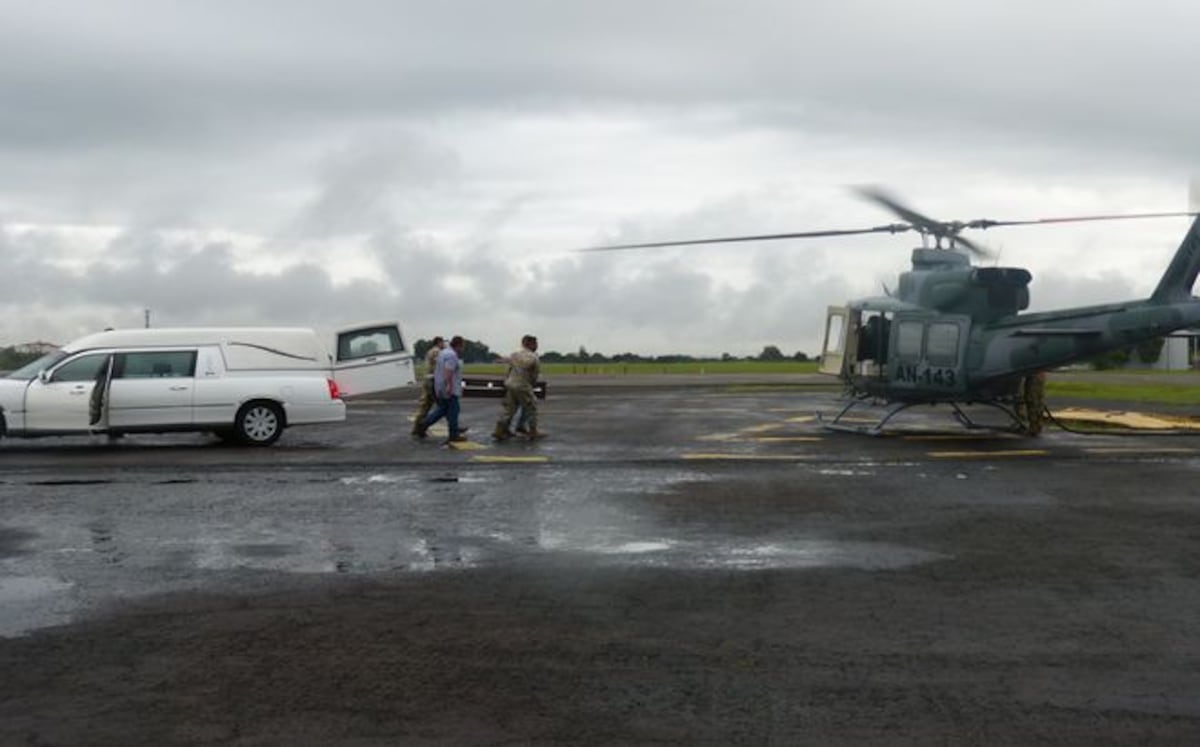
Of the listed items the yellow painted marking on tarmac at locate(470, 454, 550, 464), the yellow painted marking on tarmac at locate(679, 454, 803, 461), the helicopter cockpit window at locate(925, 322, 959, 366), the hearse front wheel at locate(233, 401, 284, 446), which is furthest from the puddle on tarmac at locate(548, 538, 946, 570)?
the helicopter cockpit window at locate(925, 322, 959, 366)

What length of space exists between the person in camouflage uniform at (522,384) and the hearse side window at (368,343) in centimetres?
400

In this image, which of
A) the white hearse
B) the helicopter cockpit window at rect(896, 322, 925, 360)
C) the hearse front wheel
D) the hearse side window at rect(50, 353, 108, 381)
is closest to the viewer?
the white hearse

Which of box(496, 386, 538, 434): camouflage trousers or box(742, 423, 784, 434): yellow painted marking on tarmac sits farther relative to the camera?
box(742, 423, 784, 434): yellow painted marking on tarmac

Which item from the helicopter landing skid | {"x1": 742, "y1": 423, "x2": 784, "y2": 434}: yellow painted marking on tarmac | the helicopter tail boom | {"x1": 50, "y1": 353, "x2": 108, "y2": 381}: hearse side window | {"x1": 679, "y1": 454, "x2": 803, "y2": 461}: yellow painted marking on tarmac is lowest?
{"x1": 679, "y1": 454, "x2": 803, "y2": 461}: yellow painted marking on tarmac

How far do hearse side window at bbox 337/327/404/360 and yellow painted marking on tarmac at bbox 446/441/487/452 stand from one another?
453 centimetres

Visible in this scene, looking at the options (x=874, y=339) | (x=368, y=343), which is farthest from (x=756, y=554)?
(x=368, y=343)

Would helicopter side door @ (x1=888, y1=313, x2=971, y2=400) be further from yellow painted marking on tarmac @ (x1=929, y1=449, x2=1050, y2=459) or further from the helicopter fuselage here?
yellow painted marking on tarmac @ (x1=929, y1=449, x2=1050, y2=459)

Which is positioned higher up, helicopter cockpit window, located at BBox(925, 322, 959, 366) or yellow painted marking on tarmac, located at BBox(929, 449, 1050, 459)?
helicopter cockpit window, located at BBox(925, 322, 959, 366)

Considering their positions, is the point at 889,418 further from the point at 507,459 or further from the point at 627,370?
the point at 627,370

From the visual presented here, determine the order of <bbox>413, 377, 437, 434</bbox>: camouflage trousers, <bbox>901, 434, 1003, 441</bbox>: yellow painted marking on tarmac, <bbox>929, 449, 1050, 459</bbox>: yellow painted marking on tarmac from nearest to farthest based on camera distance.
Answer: <bbox>929, 449, 1050, 459</bbox>: yellow painted marking on tarmac
<bbox>901, 434, 1003, 441</bbox>: yellow painted marking on tarmac
<bbox>413, 377, 437, 434</bbox>: camouflage trousers

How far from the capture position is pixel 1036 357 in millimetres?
→ 19828

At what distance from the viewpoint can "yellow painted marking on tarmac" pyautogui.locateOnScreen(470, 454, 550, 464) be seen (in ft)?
54.5

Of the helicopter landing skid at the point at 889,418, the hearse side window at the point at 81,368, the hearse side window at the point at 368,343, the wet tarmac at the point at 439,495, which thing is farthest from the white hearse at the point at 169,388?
the helicopter landing skid at the point at 889,418

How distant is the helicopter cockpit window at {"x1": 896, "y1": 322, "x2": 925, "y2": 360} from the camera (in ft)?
67.8
